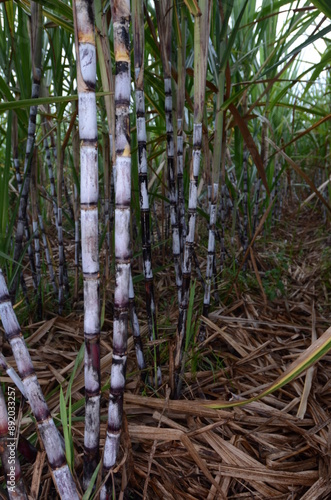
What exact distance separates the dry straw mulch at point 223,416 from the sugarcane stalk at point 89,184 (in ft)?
0.42

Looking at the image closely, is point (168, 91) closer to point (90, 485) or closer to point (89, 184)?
point (89, 184)

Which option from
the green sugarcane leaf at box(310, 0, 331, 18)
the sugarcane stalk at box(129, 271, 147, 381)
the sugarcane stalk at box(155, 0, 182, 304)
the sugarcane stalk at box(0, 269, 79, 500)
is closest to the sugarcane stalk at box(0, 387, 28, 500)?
the sugarcane stalk at box(0, 269, 79, 500)

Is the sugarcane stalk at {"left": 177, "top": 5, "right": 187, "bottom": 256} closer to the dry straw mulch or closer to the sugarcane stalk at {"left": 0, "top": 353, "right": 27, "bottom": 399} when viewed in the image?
the dry straw mulch

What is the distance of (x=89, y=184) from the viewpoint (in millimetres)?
417

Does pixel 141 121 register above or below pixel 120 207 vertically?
above

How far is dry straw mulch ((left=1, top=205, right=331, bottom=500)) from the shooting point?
0.62 m

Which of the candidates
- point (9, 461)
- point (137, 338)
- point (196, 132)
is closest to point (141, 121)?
point (196, 132)

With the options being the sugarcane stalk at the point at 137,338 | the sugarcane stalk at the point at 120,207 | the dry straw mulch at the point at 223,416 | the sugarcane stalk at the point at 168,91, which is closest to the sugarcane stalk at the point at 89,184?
the sugarcane stalk at the point at 120,207

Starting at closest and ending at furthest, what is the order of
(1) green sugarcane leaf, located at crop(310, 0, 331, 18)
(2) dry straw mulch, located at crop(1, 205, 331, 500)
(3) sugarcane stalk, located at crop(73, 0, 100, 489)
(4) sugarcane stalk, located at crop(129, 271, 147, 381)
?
(3) sugarcane stalk, located at crop(73, 0, 100, 489)
(1) green sugarcane leaf, located at crop(310, 0, 331, 18)
(2) dry straw mulch, located at crop(1, 205, 331, 500)
(4) sugarcane stalk, located at crop(129, 271, 147, 381)

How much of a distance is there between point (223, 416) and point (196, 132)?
0.50 meters

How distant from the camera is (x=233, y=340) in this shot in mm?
1002

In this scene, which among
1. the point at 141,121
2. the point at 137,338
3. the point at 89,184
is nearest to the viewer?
the point at 89,184

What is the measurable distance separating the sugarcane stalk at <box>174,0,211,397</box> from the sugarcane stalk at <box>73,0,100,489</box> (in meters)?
0.25

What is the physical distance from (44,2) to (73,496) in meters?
0.68
